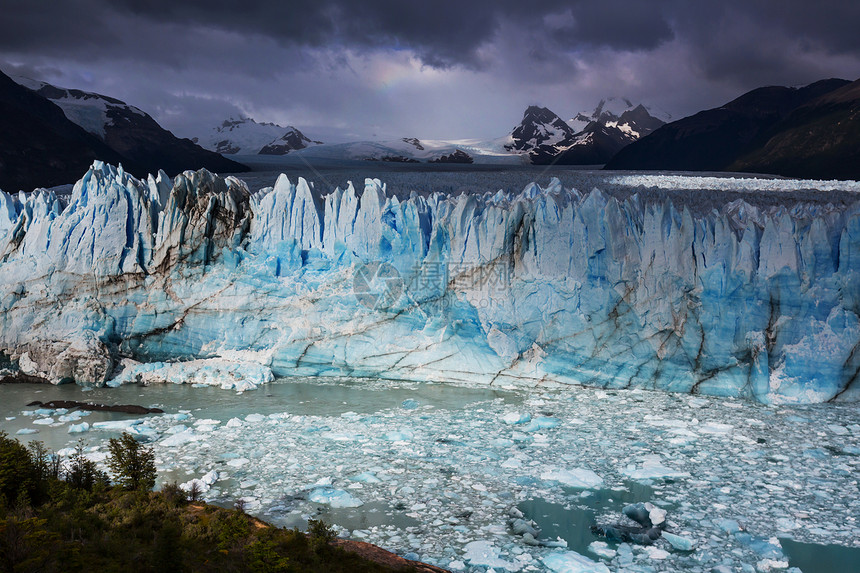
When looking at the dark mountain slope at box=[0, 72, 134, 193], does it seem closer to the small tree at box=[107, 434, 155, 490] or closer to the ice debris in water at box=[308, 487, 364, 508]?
the small tree at box=[107, 434, 155, 490]

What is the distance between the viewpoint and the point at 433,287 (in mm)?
8945

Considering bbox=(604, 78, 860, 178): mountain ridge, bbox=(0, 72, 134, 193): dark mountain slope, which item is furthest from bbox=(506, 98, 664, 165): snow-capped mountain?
bbox=(0, 72, 134, 193): dark mountain slope

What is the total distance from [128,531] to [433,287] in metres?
5.35

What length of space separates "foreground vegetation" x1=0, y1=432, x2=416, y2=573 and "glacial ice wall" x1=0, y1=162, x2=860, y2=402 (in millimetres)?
3812

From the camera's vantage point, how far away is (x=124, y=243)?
30.7 ft

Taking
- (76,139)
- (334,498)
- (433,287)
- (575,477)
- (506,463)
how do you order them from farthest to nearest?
(76,139), (433,287), (506,463), (575,477), (334,498)

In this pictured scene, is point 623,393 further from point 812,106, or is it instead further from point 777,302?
point 812,106

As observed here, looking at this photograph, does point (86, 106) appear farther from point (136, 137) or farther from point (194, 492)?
point (194, 492)

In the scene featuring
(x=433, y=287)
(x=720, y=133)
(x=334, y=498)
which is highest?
(x=720, y=133)

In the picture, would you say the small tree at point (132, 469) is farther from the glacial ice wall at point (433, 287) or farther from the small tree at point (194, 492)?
the glacial ice wall at point (433, 287)

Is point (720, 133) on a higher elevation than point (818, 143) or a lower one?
higher

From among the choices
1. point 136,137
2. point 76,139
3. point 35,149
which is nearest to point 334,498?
point 35,149

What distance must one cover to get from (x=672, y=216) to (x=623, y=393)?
7.55 feet

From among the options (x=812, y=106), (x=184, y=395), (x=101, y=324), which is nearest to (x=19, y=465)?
(x=184, y=395)
